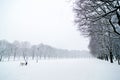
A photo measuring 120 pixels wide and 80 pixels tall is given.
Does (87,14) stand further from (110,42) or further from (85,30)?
(110,42)

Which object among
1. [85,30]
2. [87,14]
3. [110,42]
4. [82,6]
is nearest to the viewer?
[82,6]

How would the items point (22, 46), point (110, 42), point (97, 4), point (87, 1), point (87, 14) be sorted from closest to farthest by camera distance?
point (97, 4) < point (87, 1) < point (87, 14) < point (110, 42) < point (22, 46)

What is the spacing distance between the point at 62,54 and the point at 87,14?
5850 inches

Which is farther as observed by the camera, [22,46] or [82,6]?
[22,46]

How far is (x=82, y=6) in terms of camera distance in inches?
402

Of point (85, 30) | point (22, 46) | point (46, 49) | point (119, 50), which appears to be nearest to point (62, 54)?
point (46, 49)

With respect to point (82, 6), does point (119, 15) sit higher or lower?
lower

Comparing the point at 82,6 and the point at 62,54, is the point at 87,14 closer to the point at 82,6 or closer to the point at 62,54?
the point at 82,6

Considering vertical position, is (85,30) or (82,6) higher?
(82,6)

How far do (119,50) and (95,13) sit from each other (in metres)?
21.2

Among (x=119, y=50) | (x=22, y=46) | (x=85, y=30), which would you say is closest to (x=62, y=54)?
(x=22, y=46)

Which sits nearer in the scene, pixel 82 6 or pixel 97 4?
pixel 97 4

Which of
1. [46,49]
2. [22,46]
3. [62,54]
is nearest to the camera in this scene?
[22,46]

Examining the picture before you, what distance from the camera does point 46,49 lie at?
115 m
